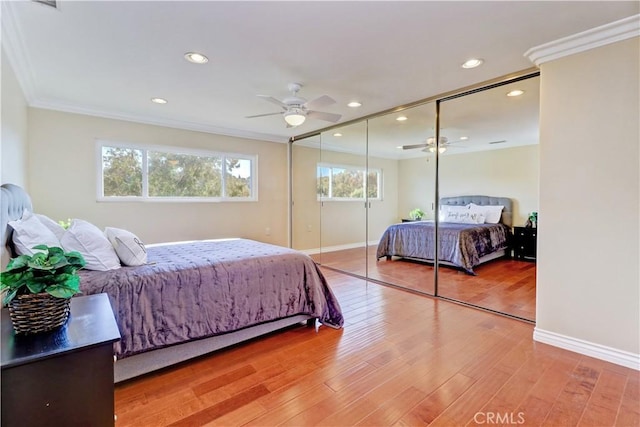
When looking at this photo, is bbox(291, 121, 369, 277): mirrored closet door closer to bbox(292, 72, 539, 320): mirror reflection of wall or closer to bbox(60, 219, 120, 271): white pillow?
bbox(292, 72, 539, 320): mirror reflection of wall

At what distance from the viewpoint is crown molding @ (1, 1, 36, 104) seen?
200 centimetres

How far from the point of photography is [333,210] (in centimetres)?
556

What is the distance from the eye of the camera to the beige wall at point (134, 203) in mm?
3775

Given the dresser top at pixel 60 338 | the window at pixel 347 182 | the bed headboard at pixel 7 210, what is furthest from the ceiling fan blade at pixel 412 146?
the bed headboard at pixel 7 210

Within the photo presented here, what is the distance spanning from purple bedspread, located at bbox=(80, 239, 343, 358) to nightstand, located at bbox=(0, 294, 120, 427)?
80cm

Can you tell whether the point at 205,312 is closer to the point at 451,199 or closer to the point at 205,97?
the point at 205,97

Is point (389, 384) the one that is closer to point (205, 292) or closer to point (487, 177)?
point (205, 292)

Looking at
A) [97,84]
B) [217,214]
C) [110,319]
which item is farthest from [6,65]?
[217,214]

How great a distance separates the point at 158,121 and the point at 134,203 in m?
1.27

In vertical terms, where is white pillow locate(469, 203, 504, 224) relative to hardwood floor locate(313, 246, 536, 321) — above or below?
above

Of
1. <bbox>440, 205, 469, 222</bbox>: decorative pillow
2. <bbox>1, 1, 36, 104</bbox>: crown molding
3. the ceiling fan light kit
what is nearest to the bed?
<bbox>1, 1, 36, 104</bbox>: crown molding

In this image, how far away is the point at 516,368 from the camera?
7.06ft

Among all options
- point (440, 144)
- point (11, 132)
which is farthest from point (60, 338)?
point (440, 144)

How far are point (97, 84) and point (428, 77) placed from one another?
343 centimetres
